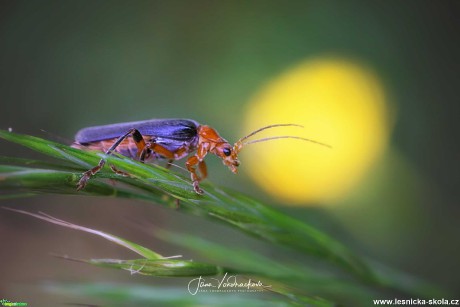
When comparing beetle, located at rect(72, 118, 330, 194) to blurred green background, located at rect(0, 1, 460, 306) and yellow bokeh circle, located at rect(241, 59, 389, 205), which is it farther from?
yellow bokeh circle, located at rect(241, 59, 389, 205)

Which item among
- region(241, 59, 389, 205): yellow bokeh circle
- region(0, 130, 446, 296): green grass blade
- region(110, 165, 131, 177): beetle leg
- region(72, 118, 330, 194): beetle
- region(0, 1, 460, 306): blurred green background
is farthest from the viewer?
region(241, 59, 389, 205): yellow bokeh circle

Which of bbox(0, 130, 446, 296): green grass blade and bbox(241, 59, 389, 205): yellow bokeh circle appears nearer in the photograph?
bbox(0, 130, 446, 296): green grass blade

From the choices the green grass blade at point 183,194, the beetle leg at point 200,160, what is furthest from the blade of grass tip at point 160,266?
the beetle leg at point 200,160
